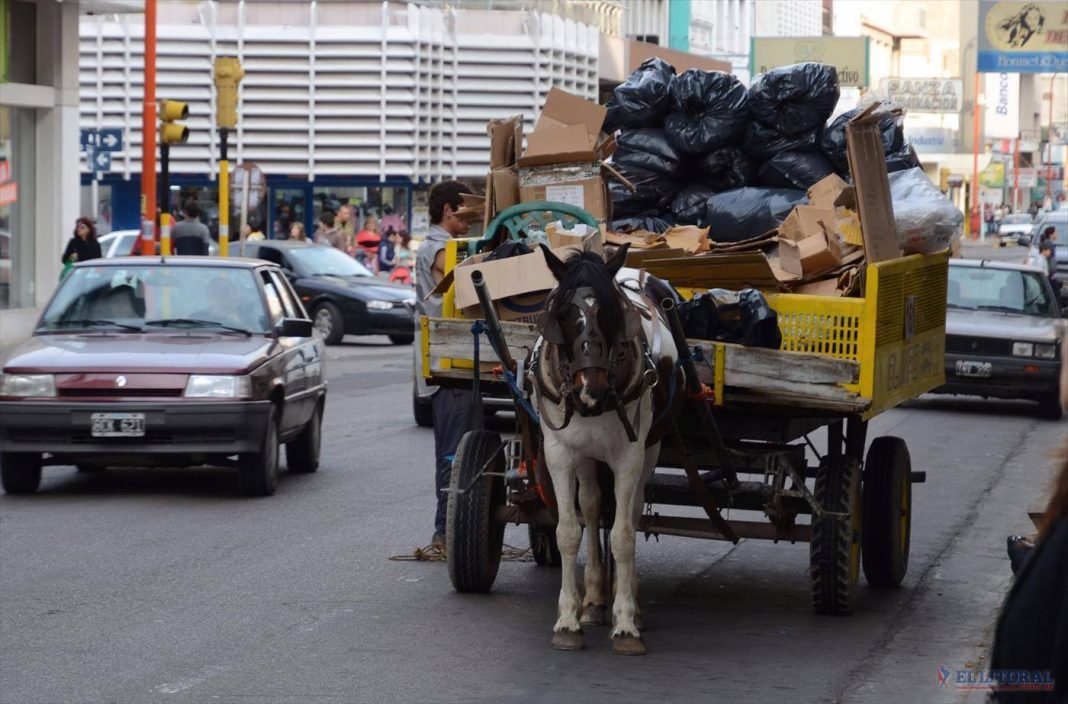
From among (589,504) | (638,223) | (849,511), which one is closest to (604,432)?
(589,504)

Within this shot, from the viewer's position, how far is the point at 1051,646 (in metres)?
2.68

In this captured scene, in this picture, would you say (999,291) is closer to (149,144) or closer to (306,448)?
(306,448)

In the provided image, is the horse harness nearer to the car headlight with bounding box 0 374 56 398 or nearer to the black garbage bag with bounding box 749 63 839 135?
the black garbage bag with bounding box 749 63 839 135

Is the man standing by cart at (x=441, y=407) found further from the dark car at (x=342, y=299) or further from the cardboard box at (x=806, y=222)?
the dark car at (x=342, y=299)

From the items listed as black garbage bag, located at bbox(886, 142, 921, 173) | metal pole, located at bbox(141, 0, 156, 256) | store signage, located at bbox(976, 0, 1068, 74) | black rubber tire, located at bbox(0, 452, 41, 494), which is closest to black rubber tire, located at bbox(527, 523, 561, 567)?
black garbage bag, located at bbox(886, 142, 921, 173)

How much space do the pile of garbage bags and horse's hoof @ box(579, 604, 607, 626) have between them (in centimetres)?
254

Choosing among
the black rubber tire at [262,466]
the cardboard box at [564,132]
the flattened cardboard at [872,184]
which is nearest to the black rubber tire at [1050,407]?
the black rubber tire at [262,466]

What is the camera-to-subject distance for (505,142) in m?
9.46

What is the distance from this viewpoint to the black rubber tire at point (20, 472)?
1211cm

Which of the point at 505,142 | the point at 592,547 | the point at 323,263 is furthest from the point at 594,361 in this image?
the point at 323,263

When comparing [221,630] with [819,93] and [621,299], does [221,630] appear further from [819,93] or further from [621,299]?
[819,93]

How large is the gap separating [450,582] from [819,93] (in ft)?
11.2

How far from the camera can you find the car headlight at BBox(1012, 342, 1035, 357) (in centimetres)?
1956

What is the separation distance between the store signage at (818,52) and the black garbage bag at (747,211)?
56555mm
